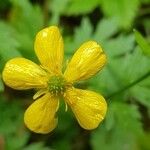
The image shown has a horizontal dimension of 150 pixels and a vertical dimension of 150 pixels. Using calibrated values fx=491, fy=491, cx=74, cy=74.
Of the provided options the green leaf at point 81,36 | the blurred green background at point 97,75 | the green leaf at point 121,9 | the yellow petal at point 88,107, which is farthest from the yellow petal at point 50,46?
the green leaf at point 121,9

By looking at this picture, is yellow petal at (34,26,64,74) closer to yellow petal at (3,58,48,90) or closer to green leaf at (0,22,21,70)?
yellow petal at (3,58,48,90)

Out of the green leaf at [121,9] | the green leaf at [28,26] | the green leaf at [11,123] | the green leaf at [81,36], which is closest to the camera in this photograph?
the green leaf at [11,123]

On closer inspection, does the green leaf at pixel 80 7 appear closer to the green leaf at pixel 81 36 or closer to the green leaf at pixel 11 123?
the green leaf at pixel 81 36

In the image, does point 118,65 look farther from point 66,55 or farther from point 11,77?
point 11,77

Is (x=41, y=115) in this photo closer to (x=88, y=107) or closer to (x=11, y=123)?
(x=88, y=107)

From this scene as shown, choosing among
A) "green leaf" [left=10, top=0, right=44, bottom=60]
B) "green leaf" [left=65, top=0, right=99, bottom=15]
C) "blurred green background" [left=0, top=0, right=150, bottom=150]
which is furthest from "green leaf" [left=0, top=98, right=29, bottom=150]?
"green leaf" [left=65, top=0, right=99, bottom=15]

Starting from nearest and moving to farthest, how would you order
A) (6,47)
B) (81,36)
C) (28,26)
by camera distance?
(6,47) < (28,26) < (81,36)

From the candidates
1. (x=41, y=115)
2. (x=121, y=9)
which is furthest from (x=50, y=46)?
(x=121, y=9)
